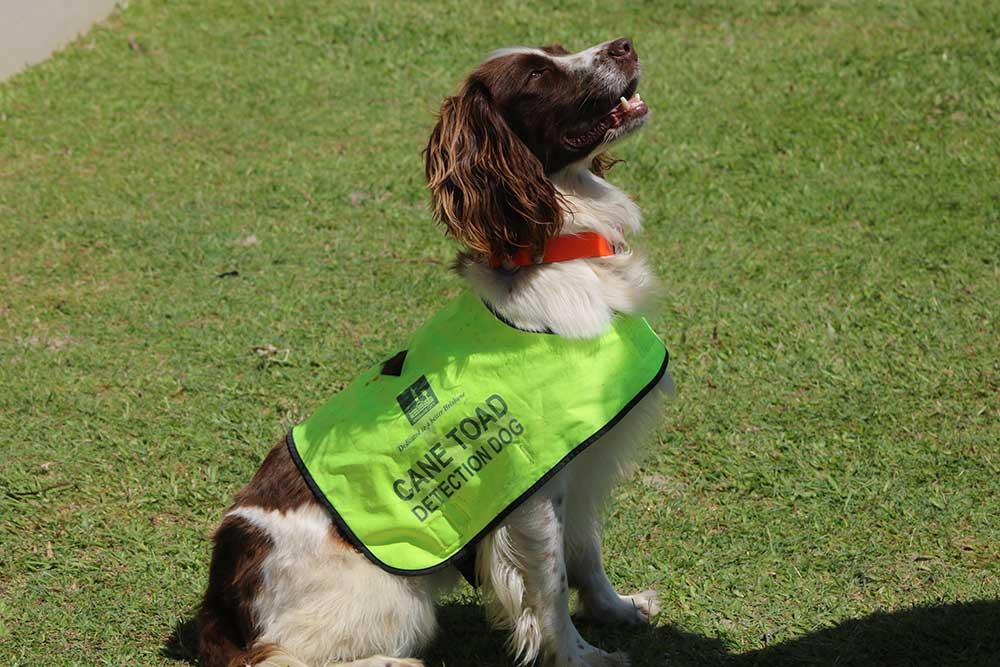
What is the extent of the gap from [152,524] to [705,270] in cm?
334

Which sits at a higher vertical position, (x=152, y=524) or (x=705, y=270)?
(x=152, y=524)

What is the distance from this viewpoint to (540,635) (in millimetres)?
3443

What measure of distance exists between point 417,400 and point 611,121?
41.3 inches

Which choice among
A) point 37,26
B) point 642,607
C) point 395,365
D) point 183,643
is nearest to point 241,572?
point 183,643

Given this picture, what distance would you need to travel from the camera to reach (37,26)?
9047 millimetres

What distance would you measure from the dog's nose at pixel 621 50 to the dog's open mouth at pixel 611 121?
3.2 inches

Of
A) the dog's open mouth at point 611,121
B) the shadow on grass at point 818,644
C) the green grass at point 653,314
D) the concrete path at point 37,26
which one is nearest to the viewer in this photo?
the dog's open mouth at point 611,121

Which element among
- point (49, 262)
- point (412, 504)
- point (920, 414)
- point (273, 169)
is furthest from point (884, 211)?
point (49, 262)

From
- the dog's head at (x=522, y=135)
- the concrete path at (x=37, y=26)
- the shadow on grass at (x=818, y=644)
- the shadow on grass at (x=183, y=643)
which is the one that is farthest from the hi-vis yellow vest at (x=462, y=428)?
the concrete path at (x=37, y=26)

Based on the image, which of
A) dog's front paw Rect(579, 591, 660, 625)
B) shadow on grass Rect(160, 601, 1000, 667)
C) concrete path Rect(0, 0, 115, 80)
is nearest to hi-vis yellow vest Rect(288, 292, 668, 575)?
shadow on grass Rect(160, 601, 1000, 667)

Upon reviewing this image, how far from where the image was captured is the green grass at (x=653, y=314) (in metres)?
4.03

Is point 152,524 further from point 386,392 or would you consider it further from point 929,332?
point 929,332

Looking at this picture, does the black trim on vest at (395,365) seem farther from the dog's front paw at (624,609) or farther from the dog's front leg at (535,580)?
the dog's front paw at (624,609)

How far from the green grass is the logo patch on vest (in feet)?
3.36
